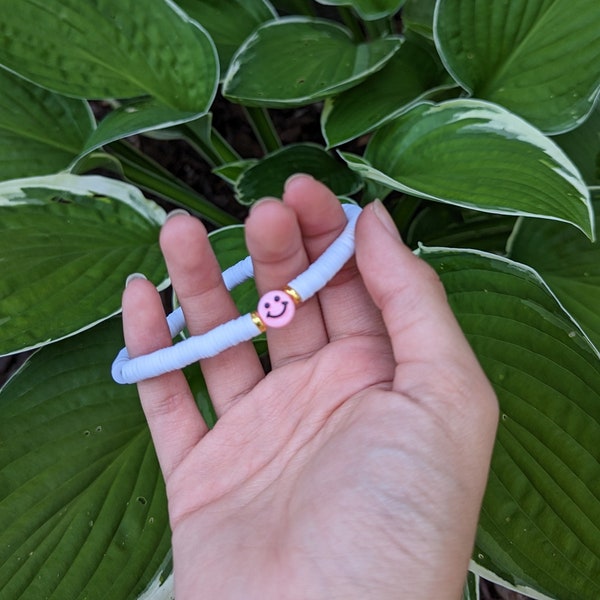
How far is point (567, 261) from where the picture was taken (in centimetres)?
90

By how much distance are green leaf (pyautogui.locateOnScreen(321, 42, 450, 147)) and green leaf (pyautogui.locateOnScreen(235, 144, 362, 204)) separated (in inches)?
3.0

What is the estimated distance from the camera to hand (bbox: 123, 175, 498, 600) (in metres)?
0.57

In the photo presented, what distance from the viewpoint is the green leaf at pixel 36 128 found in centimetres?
100

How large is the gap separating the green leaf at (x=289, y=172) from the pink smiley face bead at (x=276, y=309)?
42 centimetres

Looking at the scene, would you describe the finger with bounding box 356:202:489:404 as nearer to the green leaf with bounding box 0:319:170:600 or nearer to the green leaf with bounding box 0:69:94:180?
the green leaf with bounding box 0:319:170:600

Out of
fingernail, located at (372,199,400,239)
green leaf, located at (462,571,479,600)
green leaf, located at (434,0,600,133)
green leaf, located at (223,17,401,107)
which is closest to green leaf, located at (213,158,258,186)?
green leaf, located at (223,17,401,107)

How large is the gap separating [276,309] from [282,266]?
6 cm

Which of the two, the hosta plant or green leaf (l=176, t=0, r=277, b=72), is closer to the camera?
the hosta plant

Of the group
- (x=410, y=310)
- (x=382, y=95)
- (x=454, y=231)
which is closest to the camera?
(x=410, y=310)

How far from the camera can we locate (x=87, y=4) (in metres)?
0.88

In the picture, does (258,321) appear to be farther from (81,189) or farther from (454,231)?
(454,231)

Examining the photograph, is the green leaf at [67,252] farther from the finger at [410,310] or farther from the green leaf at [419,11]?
the green leaf at [419,11]

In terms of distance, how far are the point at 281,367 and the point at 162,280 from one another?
0.25 m

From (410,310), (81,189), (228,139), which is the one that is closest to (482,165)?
(410,310)
